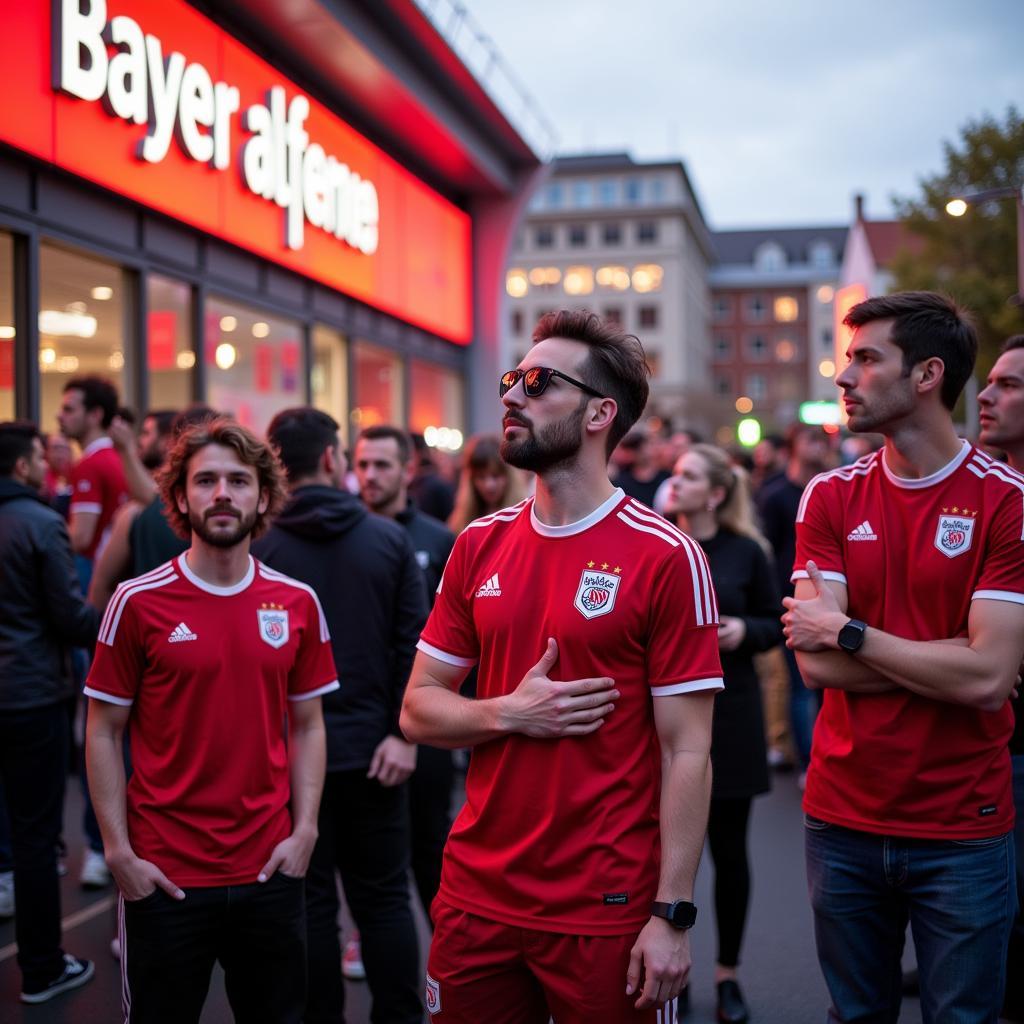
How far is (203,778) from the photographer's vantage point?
3342 millimetres

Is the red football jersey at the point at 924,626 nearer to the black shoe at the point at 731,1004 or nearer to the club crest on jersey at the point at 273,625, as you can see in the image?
the club crest on jersey at the point at 273,625

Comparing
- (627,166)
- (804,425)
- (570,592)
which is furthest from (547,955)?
(627,166)

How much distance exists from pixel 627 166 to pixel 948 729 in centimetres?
8013

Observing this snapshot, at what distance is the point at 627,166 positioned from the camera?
79188mm

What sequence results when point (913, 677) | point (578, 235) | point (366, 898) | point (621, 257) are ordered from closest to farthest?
1. point (913, 677)
2. point (366, 898)
3. point (621, 257)
4. point (578, 235)

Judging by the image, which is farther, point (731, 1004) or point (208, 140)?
point (208, 140)

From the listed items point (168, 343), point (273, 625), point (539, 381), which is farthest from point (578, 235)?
point (539, 381)

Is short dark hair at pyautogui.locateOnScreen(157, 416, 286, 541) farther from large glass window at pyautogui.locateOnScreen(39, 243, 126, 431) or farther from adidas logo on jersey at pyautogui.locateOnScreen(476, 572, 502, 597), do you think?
large glass window at pyautogui.locateOnScreen(39, 243, 126, 431)

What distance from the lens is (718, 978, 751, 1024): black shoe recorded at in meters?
4.76

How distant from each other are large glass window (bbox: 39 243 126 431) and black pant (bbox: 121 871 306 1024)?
6.76 meters

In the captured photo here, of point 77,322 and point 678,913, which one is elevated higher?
point 77,322

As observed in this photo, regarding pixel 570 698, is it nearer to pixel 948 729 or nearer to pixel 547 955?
pixel 547 955

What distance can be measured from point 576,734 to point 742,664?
2.61 metres

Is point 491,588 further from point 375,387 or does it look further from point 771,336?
point 771,336
